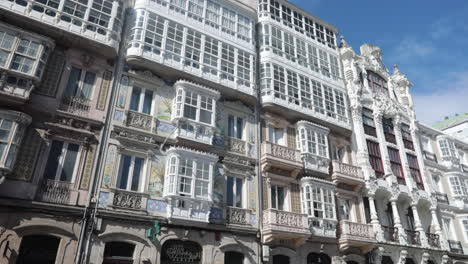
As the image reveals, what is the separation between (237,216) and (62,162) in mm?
8105

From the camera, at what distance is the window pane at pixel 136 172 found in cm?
1416

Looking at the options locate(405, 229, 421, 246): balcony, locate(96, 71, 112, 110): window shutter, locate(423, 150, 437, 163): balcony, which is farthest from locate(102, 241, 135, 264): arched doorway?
locate(423, 150, 437, 163): balcony

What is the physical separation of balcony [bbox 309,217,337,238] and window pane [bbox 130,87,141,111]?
10802 millimetres

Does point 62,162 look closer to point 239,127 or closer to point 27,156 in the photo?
point 27,156

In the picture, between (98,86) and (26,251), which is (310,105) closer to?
(98,86)

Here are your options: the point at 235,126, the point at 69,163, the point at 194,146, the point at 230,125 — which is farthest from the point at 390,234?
the point at 69,163

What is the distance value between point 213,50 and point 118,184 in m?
9.18

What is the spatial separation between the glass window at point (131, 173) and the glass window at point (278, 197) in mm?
7306

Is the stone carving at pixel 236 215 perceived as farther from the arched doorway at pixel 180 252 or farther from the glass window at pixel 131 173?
the glass window at pixel 131 173

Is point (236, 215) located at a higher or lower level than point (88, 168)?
lower

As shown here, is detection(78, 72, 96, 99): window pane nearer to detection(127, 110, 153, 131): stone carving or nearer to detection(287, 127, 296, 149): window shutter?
detection(127, 110, 153, 131): stone carving

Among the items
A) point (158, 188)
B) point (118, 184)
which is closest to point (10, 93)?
point (118, 184)

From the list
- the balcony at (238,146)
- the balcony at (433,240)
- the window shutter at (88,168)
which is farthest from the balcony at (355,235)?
the window shutter at (88,168)

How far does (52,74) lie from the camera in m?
14.0
